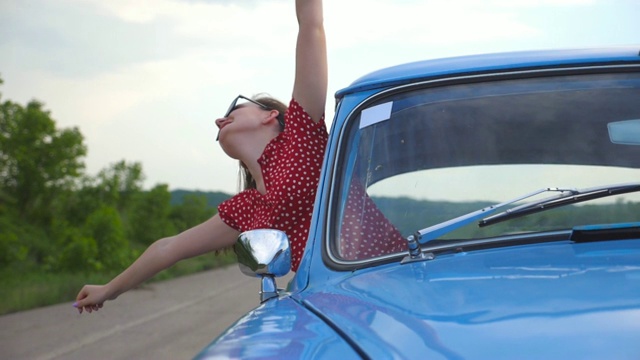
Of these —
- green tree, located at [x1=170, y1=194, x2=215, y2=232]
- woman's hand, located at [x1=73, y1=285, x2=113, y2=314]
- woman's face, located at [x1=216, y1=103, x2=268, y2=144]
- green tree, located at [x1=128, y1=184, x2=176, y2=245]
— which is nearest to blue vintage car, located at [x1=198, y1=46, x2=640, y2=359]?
woman's face, located at [x1=216, y1=103, x2=268, y2=144]

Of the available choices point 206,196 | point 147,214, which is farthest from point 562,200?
point 206,196

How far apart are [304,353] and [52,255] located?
49.9ft

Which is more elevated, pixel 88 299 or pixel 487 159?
pixel 487 159

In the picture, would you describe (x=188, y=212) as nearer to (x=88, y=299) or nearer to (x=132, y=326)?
(x=132, y=326)

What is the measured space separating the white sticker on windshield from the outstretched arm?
0.79 metres

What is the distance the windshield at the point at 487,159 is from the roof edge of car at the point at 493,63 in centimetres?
5

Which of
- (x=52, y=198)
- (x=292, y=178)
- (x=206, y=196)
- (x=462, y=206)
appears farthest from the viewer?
(x=206, y=196)

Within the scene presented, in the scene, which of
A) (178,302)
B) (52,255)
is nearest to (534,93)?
(178,302)

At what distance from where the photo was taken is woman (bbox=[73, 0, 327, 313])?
361 cm

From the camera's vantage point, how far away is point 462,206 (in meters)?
3.05

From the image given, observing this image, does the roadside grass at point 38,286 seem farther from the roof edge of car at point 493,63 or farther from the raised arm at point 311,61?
the roof edge of car at point 493,63

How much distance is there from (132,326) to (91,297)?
7.01m

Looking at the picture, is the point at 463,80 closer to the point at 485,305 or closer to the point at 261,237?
the point at 261,237

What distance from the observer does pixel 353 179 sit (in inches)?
128
